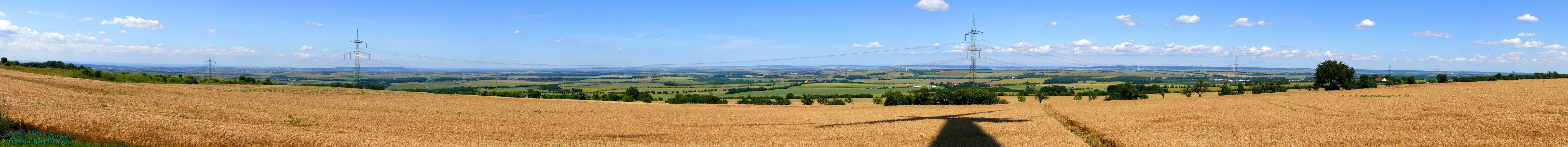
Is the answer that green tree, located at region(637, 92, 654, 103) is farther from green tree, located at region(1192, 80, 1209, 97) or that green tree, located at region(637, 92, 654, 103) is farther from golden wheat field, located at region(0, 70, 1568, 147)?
green tree, located at region(1192, 80, 1209, 97)

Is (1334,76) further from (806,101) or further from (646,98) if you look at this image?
(646,98)

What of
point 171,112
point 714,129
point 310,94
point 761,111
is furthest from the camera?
point 310,94

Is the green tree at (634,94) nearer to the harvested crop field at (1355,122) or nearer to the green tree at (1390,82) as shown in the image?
the harvested crop field at (1355,122)

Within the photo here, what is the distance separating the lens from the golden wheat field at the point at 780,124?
11.0m

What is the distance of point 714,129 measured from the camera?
54.7 ft

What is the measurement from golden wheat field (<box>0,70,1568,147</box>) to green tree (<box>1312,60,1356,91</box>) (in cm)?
4075

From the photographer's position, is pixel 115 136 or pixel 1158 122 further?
pixel 1158 122

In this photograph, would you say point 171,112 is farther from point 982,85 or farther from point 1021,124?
point 982,85

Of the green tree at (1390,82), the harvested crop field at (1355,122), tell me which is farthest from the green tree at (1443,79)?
the harvested crop field at (1355,122)

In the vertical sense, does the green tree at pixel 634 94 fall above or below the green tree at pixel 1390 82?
below

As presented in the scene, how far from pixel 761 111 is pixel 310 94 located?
97.2ft

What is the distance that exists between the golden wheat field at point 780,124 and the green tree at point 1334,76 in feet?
134

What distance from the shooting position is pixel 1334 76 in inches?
2496

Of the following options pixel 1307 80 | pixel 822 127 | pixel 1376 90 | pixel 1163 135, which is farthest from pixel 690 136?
pixel 1307 80
